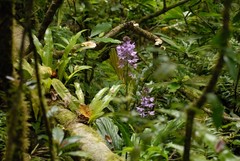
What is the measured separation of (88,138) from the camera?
2053mm

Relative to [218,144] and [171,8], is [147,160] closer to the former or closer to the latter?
[218,144]

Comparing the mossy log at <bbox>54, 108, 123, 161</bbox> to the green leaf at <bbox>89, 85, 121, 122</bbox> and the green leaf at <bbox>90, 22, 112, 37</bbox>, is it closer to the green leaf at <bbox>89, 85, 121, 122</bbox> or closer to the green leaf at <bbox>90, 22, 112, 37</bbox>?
the green leaf at <bbox>89, 85, 121, 122</bbox>

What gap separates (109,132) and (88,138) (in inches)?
14.5

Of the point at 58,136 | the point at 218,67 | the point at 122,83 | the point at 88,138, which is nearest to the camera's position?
the point at 218,67

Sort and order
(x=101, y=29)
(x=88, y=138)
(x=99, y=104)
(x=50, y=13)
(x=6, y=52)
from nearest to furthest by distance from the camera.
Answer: (x=6, y=52) < (x=88, y=138) < (x=50, y=13) < (x=99, y=104) < (x=101, y=29)

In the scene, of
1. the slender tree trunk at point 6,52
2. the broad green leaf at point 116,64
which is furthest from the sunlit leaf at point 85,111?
the slender tree trunk at point 6,52

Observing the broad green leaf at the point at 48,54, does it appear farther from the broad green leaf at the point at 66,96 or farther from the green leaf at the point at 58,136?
the green leaf at the point at 58,136

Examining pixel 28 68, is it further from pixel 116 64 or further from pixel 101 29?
pixel 101 29

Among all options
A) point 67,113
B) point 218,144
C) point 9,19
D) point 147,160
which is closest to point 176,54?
point 67,113

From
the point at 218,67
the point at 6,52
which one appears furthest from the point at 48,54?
the point at 218,67

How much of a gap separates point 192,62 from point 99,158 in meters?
1.49

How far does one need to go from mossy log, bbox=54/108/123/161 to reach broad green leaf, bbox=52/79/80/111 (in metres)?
0.06

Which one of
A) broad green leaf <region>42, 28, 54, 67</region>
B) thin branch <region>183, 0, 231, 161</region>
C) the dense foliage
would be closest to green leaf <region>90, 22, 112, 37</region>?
the dense foliage

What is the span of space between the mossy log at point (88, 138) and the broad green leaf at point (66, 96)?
0.06m
